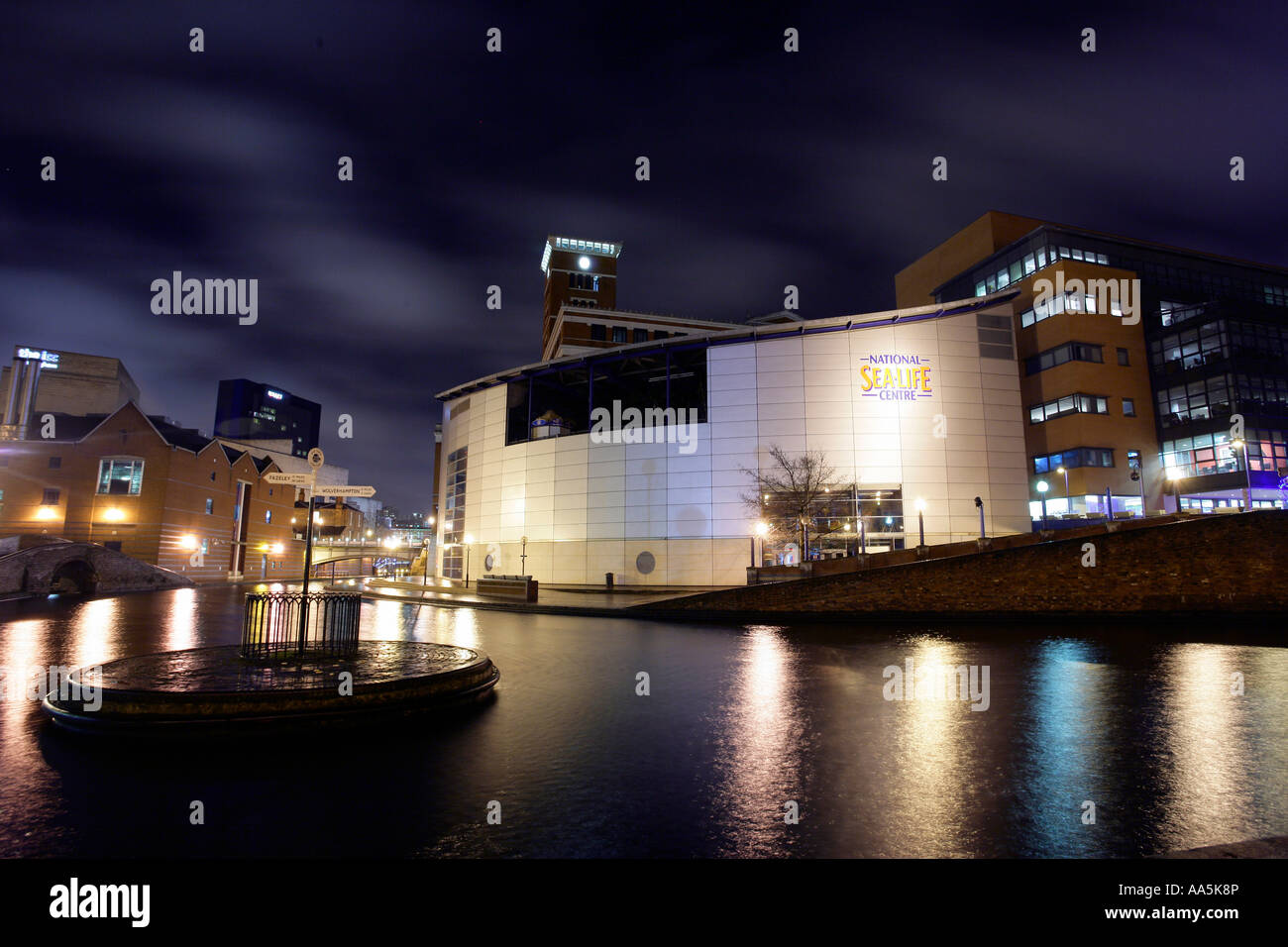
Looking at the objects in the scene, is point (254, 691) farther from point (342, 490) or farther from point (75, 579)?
point (75, 579)

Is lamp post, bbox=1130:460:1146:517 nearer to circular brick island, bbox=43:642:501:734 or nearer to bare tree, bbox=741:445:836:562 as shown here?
bare tree, bbox=741:445:836:562

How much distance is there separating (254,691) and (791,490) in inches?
1191

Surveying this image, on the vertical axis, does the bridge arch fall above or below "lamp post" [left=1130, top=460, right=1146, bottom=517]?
below

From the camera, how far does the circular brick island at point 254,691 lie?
7.00m

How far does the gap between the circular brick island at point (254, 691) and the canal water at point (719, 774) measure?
0.38 metres

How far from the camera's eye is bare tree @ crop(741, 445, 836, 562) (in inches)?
1318

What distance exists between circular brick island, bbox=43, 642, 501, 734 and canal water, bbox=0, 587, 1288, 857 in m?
0.38

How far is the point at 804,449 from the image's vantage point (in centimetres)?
3638

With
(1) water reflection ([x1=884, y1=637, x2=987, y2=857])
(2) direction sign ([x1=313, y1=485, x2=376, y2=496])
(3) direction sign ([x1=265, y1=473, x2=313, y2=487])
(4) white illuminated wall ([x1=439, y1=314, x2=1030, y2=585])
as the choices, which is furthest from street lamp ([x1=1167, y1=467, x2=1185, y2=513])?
(3) direction sign ([x1=265, y1=473, x2=313, y2=487])

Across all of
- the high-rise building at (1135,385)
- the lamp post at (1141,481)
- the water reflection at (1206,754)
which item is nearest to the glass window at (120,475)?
the water reflection at (1206,754)

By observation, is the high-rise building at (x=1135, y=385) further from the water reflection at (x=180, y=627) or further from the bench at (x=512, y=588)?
the water reflection at (x=180, y=627)

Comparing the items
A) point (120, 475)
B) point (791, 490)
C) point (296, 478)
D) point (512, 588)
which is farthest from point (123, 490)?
point (791, 490)

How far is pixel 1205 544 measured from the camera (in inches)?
746
